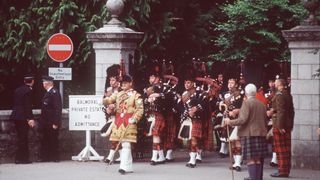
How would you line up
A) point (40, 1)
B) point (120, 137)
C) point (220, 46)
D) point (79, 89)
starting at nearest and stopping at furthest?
Result: point (120, 137), point (40, 1), point (79, 89), point (220, 46)

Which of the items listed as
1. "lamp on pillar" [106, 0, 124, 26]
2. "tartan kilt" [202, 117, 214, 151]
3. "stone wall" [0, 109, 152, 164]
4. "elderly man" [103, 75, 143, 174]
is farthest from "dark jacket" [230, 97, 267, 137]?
"lamp on pillar" [106, 0, 124, 26]

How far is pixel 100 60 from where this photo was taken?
2344cm

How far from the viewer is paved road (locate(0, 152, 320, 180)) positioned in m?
19.6

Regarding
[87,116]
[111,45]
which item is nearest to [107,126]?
[87,116]

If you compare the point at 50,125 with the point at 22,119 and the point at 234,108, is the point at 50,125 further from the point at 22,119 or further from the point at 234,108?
the point at 234,108

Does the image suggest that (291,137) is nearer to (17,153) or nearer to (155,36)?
(17,153)

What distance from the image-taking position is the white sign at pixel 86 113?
23.2 m

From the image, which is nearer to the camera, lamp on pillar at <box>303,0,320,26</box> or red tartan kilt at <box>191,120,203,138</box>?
lamp on pillar at <box>303,0,320,26</box>

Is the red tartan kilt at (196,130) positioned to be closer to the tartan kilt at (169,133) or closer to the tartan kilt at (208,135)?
the tartan kilt at (208,135)

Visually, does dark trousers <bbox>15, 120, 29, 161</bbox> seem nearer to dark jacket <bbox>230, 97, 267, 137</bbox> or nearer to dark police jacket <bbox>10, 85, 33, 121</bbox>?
dark police jacket <bbox>10, 85, 33, 121</bbox>

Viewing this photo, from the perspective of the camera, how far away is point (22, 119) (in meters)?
22.5

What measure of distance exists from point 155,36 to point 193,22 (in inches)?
101

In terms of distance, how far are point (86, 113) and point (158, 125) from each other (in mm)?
1754

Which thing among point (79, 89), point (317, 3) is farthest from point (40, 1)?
point (317, 3)
